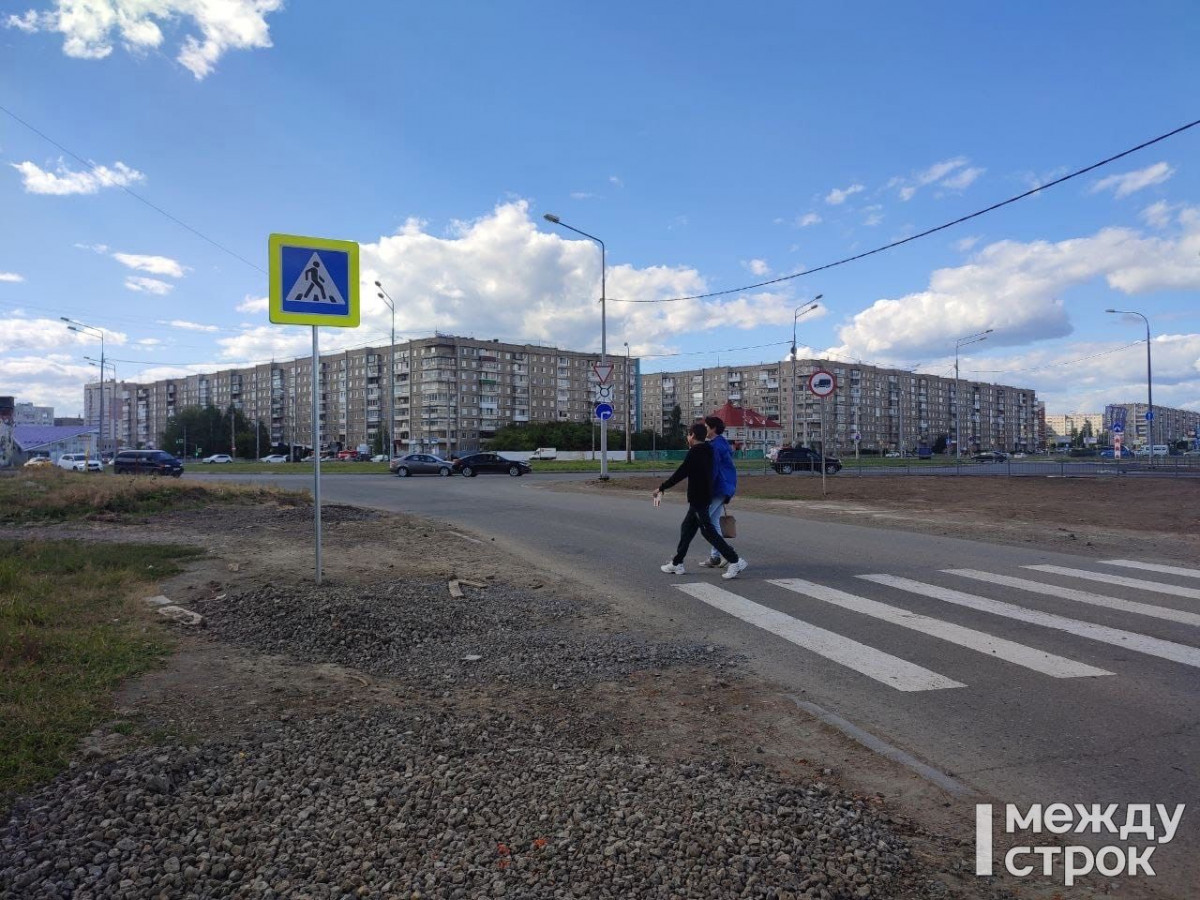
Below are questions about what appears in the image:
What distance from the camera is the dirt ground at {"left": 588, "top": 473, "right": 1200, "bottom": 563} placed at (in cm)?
1209

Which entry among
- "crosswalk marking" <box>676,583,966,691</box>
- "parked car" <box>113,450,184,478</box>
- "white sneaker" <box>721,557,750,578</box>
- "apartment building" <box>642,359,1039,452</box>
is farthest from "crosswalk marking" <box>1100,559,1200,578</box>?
"apartment building" <box>642,359,1039,452</box>

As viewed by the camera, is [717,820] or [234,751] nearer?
[717,820]

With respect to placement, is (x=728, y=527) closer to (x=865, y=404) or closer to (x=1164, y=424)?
(x=865, y=404)

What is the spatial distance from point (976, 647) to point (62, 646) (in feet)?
21.2

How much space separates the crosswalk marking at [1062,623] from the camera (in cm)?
540

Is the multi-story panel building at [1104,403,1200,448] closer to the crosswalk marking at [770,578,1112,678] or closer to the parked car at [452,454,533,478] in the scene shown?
the parked car at [452,454,533,478]

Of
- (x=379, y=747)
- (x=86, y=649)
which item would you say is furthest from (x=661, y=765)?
(x=86, y=649)

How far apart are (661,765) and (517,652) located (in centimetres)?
222

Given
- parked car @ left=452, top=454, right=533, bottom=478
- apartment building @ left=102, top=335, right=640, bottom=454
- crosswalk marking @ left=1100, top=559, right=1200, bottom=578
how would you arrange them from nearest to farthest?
crosswalk marking @ left=1100, top=559, right=1200, bottom=578, parked car @ left=452, top=454, right=533, bottom=478, apartment building @ left=102, top=335, right=640, bottom=454

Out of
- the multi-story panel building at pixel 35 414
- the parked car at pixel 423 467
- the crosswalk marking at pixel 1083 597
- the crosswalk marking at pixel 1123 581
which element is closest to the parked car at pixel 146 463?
the parked car at pixel 423 467

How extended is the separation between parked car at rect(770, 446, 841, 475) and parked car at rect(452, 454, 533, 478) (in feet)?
52.3

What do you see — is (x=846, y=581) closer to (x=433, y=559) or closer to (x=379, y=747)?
(x=433, y=559)

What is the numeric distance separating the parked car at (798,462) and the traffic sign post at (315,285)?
3999 cm

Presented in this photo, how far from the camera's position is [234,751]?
3389 mm
